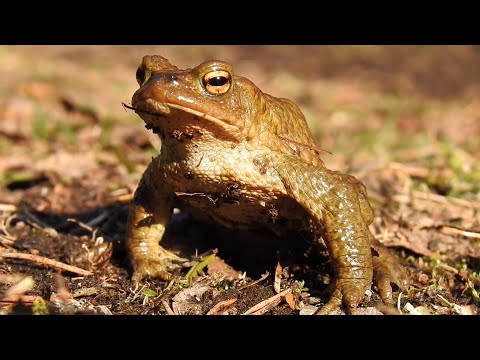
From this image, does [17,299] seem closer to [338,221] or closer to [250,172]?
[250,172]

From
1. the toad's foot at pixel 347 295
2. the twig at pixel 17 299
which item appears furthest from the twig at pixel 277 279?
the twig at pixel 17 299

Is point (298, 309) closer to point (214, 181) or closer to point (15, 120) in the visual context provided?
point (214, 181)

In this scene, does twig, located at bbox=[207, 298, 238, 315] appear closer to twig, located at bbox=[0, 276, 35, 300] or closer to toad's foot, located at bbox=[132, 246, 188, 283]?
toad's foot, located at bbox=[132, 246, 188, 283]

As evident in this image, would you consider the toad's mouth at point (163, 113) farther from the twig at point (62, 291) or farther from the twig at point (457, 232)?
the twig at point (457, 232)

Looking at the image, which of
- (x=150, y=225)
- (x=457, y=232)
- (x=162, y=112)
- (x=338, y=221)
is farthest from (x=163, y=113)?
(x=457, y=232)

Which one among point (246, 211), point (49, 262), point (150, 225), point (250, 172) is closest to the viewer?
point (250, 172)

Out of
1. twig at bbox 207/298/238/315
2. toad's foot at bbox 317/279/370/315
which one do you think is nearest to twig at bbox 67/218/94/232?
twig at bbox 207/298/238/315
